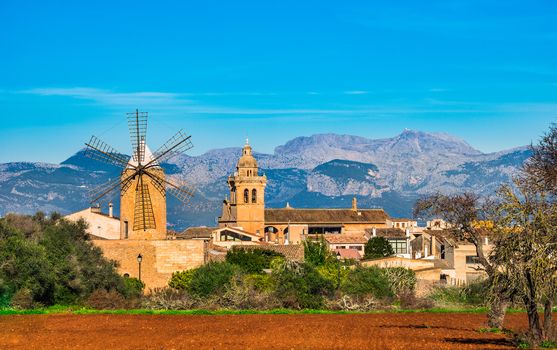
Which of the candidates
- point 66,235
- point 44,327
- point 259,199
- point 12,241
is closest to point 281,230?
point 259,199

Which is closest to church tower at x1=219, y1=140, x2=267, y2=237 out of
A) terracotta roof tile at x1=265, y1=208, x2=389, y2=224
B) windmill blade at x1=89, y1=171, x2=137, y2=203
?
terracotta roof tile at x1=265, y1=208, x2=389, y2=224

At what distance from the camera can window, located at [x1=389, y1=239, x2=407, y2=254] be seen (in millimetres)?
111938

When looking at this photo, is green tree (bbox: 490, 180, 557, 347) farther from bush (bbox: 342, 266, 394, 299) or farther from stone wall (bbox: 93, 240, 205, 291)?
stone wall (bbox: 93, 240, 205, 291)

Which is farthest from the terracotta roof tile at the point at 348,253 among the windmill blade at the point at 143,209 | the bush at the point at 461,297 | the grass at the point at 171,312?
the grass at the point at 171,312

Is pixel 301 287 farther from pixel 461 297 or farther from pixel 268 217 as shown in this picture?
pixel 268 217

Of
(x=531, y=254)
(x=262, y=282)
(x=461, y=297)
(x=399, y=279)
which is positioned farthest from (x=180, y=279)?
(x=531, y=254)

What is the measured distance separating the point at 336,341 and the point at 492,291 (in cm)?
463

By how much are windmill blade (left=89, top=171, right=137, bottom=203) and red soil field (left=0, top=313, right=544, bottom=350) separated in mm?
29041

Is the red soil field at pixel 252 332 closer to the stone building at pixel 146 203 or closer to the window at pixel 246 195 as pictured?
the stone building at pixel 146 203

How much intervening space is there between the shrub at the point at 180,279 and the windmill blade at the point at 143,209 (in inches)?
208

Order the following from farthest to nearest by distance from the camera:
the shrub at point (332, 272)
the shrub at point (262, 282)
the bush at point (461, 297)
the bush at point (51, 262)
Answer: the shrub at point (332, 272), the shrub at point (262, 282), the bush at point (461, 297), the bush at point (51, 262)

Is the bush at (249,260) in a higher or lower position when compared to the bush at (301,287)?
higher

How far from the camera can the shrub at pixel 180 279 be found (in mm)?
61531

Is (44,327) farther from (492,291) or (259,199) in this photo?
(259,199)
